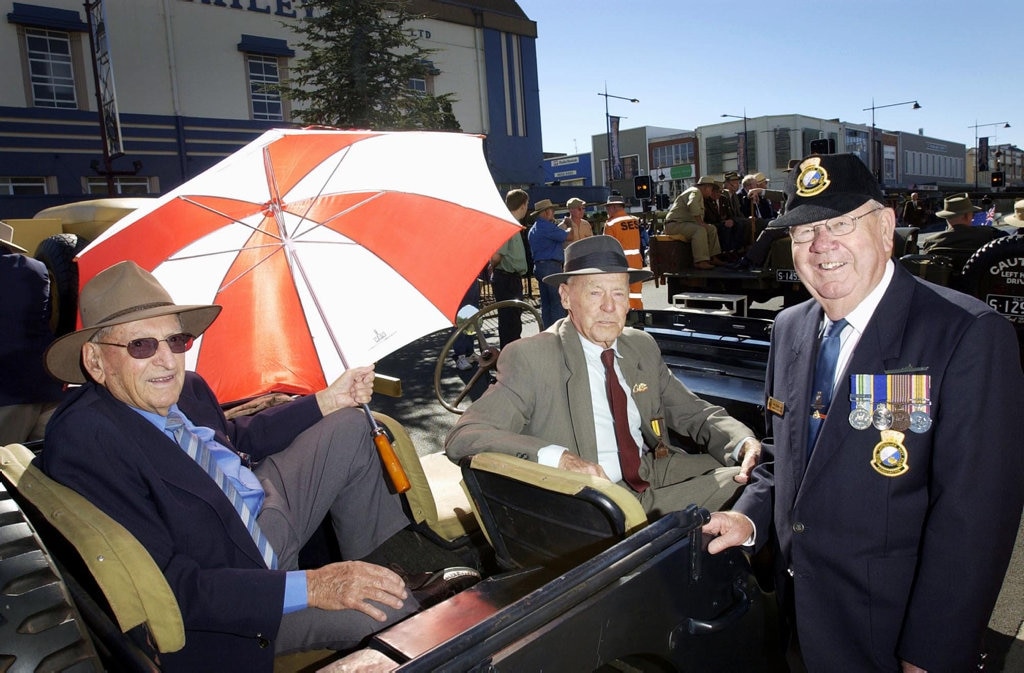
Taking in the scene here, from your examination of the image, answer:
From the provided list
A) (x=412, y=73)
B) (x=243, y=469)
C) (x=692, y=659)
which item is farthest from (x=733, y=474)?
(x=412, y=73)

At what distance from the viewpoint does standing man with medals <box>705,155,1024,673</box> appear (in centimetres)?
158

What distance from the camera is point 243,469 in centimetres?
266

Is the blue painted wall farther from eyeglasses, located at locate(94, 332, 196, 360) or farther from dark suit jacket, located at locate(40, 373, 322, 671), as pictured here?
dark suit jacket, located at locate(40, 373, 322, 671)

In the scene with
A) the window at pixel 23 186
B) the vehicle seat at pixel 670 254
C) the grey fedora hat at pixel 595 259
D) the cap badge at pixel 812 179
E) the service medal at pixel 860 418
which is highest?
the window at pixel 23 186

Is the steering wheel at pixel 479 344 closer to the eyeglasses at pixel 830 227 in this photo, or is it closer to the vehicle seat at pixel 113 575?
the eyeglasses at pixel 830 227

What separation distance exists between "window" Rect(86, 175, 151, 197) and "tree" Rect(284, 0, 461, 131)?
6396mm

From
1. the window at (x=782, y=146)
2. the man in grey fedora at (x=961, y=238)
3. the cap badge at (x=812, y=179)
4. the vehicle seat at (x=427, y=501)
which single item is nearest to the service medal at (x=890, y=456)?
the cap badge at (x=812, y=179)

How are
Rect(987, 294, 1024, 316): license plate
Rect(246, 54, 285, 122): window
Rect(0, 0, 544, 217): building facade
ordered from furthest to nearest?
Rect(246, 54, 285, 122): window → Rect(0, 0, 544, 217): building facade → Rect(987, 294, 1024, 316): license plate

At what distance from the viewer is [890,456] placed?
5.61 feet

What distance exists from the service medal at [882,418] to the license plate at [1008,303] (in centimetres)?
469

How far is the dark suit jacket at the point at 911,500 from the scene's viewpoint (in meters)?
1.57

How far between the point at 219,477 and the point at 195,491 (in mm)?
259

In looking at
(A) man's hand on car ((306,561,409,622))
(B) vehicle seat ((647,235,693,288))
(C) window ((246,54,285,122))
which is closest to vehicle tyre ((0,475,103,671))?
(A) man's hand on car ((306,561,409,622))

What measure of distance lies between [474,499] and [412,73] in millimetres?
15706
